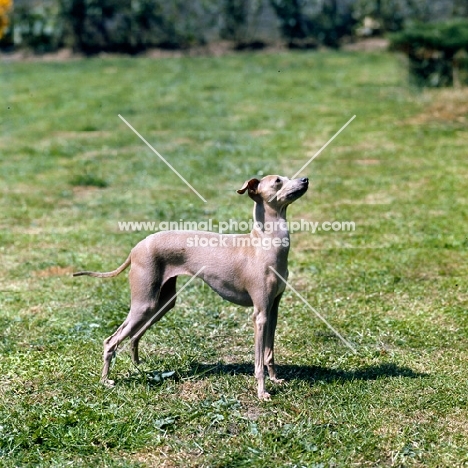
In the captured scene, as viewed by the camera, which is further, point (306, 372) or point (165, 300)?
point (306, 372)

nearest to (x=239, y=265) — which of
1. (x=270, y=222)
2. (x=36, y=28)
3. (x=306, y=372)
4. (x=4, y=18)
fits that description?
(x=270, y=222)

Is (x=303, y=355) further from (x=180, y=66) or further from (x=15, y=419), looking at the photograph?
(x=180, y=66)

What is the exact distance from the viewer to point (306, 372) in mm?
4934

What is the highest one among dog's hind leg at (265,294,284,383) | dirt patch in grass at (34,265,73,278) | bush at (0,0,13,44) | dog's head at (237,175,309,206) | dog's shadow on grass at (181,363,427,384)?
bush at (0,0,13,44)

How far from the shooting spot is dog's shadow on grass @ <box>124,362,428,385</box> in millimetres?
4809

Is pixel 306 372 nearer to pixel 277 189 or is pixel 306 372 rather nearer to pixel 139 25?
pixel 277 189

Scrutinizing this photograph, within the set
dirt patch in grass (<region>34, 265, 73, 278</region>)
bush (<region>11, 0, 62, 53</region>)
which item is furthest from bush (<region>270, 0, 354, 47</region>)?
dirt patch in grass (<region>34, 265, 73, 278</region>)

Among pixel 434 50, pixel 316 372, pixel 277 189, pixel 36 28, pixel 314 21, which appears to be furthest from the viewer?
pixel 314 21

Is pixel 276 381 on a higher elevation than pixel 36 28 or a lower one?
lower

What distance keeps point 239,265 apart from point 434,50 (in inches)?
463

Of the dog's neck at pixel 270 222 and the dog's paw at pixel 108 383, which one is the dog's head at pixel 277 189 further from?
the dog's paw at pixel 108 383

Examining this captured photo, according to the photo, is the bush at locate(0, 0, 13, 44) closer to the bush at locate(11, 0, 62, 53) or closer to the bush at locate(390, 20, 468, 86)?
the bush at locate(11, 0, 62, 53)

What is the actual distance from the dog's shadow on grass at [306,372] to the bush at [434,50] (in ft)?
34.9

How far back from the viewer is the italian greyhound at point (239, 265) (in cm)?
448
